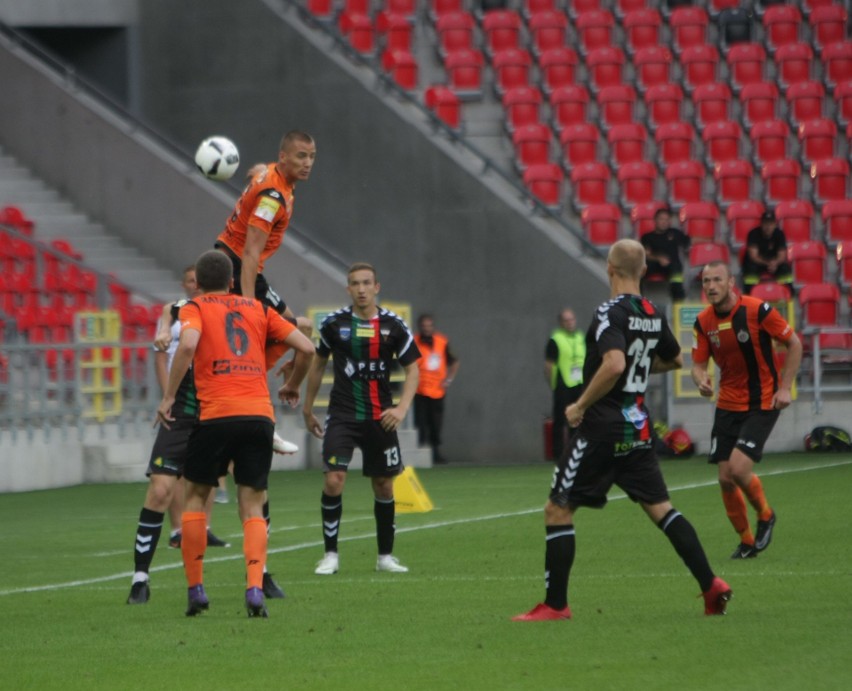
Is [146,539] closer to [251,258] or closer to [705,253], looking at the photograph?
[251,258]

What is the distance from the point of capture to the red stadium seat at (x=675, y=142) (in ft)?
83.2

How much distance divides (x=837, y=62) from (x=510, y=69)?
4762mm

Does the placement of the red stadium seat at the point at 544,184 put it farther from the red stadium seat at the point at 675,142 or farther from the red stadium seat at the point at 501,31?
the red stadium seat at the point at 501,31

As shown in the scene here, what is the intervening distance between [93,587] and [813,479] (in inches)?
345

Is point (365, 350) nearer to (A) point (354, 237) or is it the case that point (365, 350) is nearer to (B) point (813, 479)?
(B) point (813, 479)

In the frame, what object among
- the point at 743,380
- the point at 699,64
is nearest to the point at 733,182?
the point at 699,64

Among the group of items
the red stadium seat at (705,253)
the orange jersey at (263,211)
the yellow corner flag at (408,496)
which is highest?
the red stadium seat at (705,253)

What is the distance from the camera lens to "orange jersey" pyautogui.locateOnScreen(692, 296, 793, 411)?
37.6 ft

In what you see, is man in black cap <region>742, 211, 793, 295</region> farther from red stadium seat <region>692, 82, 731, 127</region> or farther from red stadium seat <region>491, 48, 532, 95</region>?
red stadium seat <region>491, 48, 532, 95</region>

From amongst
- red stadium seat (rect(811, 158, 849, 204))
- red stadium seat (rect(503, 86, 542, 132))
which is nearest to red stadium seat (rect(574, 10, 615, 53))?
red stadium seat (rect(503, 86, 542, 132))

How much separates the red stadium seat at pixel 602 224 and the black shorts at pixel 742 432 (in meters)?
12.8

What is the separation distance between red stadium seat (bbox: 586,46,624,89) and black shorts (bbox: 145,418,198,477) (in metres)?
16.7

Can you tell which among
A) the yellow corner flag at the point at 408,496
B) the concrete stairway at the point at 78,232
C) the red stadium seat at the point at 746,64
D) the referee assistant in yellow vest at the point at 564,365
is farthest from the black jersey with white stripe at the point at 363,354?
the red stadium seat at the point at 746,64

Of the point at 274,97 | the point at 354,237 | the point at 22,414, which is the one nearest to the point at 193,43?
the point at 274,97
